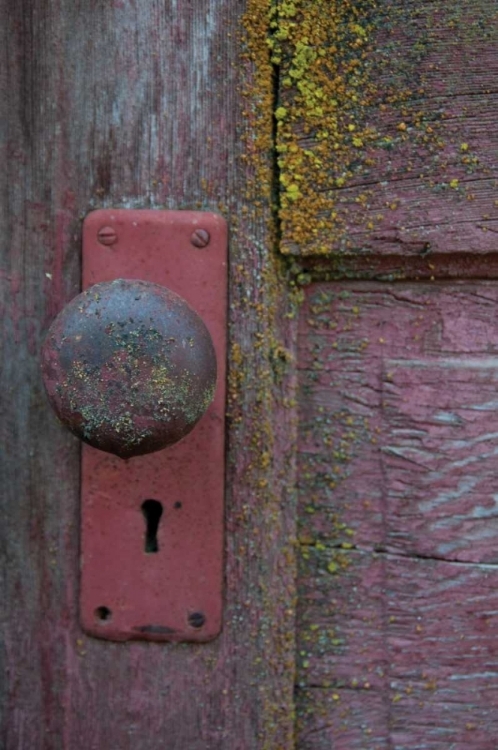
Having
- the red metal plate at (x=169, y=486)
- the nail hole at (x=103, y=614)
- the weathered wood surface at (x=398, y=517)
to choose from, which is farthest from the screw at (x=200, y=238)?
the nail hole at (x=103, y=614)

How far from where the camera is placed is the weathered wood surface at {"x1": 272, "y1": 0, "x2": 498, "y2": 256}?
52cm

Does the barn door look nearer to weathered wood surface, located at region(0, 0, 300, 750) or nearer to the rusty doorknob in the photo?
weathered wood surface, located at region(0, 0, 300, 750)

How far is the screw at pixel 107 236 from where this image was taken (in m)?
0.53

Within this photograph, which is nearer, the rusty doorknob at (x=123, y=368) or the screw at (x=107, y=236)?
the rusty doorknob at (x=123, y=368)

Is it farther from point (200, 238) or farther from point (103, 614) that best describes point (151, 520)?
point (200, 238)

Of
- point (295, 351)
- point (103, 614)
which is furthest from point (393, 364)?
point (103, 614)

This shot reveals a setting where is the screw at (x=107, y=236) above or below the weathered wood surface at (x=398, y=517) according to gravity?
above

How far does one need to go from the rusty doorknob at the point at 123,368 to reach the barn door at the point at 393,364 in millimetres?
153

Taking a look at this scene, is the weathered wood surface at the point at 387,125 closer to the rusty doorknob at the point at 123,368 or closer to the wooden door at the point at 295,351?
the wooden door at the point at 295,351

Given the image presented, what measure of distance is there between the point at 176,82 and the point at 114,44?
0.06m

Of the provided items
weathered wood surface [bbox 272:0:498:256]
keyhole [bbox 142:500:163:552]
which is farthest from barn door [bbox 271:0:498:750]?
keyhole [bbox 142:500:163:552]

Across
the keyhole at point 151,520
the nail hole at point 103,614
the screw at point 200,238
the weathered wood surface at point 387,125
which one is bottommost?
the nail hole at point 103,614

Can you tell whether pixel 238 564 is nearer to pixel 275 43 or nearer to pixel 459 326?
pixel 459 326

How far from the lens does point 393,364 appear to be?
55 centimetres
